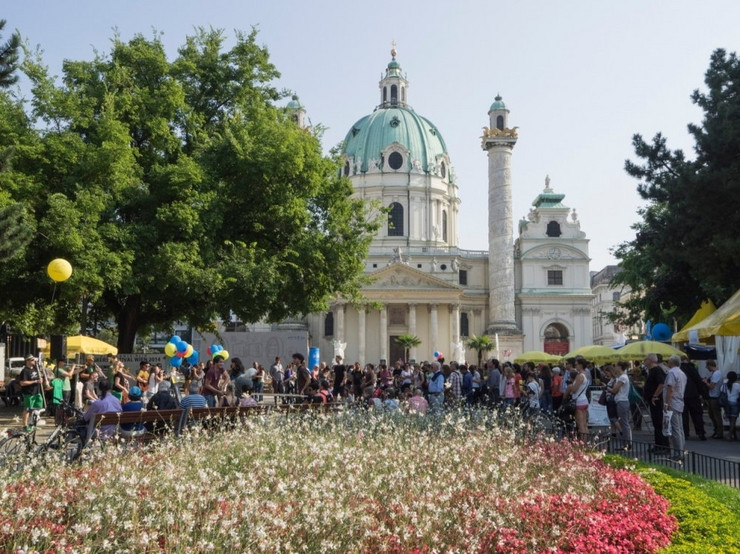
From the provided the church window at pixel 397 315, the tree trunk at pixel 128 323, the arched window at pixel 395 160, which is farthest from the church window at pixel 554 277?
the tree trunk at pixel 128 323

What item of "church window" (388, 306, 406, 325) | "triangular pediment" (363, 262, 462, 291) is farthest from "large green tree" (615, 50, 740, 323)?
"church window" (388, 306, 406, 325)

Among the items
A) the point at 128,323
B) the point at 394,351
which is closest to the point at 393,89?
the point at 394,351

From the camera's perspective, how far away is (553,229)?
246 ft

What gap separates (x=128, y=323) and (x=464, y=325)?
5044 cm

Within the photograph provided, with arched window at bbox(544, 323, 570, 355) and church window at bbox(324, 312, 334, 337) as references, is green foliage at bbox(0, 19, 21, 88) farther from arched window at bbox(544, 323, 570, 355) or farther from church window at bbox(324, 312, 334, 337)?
arched window at bbox(544, 323, 570, 355)

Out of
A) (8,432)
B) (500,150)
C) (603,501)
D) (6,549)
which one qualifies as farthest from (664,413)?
(500,150)

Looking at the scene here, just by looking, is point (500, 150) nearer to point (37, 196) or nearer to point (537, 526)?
point (37, 196)

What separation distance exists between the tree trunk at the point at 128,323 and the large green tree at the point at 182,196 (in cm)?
5

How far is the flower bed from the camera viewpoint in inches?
234

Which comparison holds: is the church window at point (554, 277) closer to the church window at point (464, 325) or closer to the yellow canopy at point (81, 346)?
the church window at point (464, 325)

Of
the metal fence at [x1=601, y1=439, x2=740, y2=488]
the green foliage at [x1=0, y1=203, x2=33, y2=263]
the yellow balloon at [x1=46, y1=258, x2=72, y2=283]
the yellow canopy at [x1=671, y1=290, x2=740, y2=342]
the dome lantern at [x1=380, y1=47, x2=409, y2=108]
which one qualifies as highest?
the dome lantern at [x1=380, y1=47, x2=409, y2=108]

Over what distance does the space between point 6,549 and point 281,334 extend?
2627 centimetres

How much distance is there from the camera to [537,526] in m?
7.43

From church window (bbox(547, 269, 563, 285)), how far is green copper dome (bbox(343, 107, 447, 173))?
623 inches
